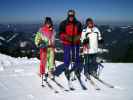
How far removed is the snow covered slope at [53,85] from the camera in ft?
26.4

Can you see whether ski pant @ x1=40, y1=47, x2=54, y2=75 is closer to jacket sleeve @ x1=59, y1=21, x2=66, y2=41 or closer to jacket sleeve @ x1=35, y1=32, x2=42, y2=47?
jacket sleeve @ x1=35, y1=32, x2=42, y2=47

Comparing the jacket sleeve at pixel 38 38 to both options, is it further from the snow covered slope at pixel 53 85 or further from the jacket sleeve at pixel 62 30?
the snow covered slope at pixel 53 85

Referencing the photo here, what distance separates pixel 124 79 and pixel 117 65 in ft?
9.24

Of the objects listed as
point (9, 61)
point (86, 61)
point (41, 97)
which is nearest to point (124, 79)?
point (86, 61)

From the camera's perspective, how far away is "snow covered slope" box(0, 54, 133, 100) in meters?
8.04

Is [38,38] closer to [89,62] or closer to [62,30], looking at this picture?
[62,30]

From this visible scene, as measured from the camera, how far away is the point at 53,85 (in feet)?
30.4

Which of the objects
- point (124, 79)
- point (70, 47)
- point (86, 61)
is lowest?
point (124, 79)

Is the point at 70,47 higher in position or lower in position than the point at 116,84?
higher

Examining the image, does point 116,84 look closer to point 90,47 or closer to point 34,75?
point 90,47

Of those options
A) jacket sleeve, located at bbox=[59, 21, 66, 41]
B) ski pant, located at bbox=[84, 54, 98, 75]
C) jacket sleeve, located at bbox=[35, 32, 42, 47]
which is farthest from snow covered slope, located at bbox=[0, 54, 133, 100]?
jacket sleeve, located at bbox=[59, 21, 66, 41]

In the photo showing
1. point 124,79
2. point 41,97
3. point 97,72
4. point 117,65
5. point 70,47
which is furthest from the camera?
point 117,65

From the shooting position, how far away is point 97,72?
11.2 metres

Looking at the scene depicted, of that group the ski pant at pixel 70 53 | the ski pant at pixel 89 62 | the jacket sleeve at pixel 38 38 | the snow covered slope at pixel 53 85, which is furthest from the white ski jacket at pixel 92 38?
the jacket sleeve at pixel 38 38
